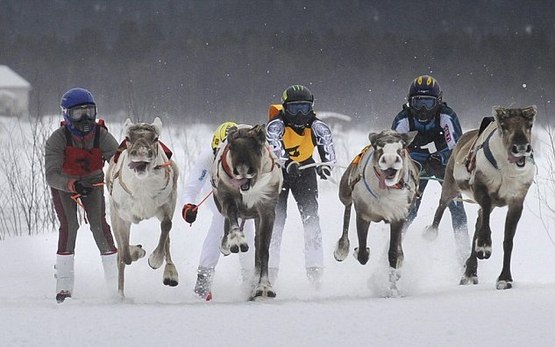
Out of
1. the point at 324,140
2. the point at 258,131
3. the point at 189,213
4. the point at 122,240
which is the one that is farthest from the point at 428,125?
the point at 122,240

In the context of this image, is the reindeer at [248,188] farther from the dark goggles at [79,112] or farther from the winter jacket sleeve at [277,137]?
the dark goggles at [79,112]

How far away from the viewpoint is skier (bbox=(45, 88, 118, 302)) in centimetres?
745

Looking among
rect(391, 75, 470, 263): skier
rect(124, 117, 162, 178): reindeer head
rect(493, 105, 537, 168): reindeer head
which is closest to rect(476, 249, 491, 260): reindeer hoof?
rect(493, 105, 537, 168): reindeer head

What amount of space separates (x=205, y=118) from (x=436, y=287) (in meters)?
20.7

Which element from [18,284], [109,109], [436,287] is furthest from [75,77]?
[436,287]

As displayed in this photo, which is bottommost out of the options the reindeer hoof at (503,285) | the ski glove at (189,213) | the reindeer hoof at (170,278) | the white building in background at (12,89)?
the reindeer hoof at (503,285)

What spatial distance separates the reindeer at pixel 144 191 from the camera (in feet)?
22.9

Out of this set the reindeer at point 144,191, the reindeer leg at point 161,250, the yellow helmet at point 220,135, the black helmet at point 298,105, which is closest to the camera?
the reindeer at point 144,191

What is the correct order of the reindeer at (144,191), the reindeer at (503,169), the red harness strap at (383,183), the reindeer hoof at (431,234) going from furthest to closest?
1. the reindeer hoof at (431,234)
2. the red harness strap at (383,183)
3. the reindeer at (144,191)
4. the reindeer at (503,169)

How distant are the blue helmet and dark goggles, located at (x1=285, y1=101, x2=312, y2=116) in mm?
1864

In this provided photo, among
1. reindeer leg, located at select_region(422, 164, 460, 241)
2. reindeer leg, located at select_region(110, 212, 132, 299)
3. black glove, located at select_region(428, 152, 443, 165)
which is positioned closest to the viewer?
reindeer leg, located at select_region(110, 212, 132, 299)

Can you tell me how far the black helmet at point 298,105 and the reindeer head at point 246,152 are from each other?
1396 mm

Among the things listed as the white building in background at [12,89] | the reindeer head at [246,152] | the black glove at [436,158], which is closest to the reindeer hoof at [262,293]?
the reindeer head at [246,152]

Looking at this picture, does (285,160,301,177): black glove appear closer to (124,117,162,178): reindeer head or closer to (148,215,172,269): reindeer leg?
(148,215,172,269): reindeer leg
